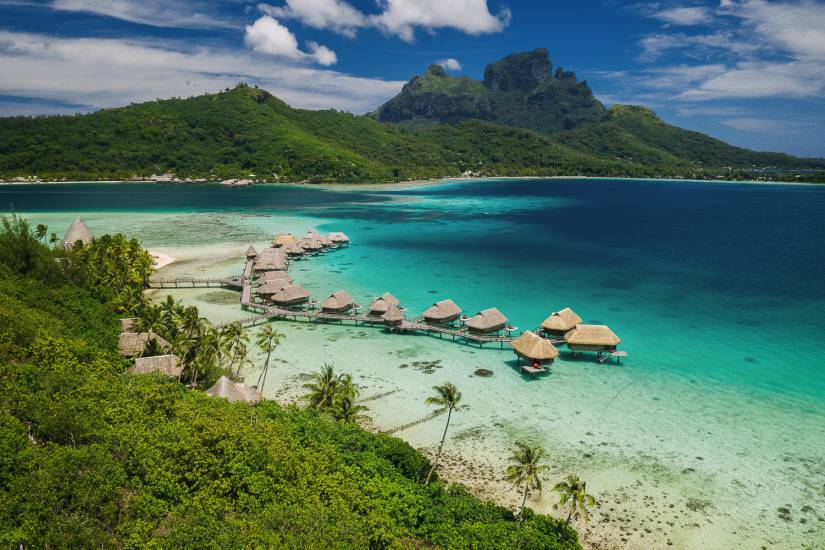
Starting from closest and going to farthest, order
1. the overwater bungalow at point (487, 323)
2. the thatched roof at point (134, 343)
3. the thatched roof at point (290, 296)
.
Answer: the thatched roof at point (134, 343), the overwater bungalow at point (487, 323), the thatched roof at point (290, 296)

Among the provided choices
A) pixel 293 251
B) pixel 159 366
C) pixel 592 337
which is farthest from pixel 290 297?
pixel 592 337

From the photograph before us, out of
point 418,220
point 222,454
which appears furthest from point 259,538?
point 418,220

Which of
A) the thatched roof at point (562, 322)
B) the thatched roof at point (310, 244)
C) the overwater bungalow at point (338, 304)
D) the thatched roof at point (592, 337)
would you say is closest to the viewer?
the thatched roof at point (592, 337)

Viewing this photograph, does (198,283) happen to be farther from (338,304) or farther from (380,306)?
(380,306)

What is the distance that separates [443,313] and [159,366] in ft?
66.4

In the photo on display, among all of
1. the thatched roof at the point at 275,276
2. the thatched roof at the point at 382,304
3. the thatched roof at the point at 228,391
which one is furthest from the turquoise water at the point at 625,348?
the thatched roof at the point at 275,276

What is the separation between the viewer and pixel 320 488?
56.4ft

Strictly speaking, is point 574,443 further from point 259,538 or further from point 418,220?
point 418,220

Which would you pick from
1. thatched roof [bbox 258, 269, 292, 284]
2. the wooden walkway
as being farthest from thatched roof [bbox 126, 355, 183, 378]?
the wooden walkway

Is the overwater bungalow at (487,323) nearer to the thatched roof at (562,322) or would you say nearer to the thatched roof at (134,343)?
the thatched roof at (562,322)

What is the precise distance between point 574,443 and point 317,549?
14.4 meters

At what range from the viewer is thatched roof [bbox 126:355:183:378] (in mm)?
25516

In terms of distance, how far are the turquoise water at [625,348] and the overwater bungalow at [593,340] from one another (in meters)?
1.67

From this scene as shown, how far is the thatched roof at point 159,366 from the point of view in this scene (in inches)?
1005
